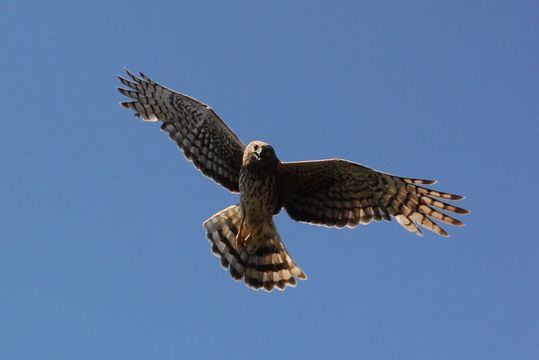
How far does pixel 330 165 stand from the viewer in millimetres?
11922

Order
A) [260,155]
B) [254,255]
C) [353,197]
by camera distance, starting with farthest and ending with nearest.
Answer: [254,255] < [353,197] < [260,155]

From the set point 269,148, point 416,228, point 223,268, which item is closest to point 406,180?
point 416,228

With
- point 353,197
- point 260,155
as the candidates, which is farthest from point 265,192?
point 353,197

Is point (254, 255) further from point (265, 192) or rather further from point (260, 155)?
point (260, 155)

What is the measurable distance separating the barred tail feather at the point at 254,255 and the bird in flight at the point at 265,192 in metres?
0.01

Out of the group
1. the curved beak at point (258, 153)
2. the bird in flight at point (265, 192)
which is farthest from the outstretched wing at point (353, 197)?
the curved beak at point (258, 153)

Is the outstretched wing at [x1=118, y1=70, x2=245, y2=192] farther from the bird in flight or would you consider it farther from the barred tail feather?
the barred tail feather

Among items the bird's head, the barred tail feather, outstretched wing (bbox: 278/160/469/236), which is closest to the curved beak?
the bird's head

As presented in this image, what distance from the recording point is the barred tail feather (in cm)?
1250

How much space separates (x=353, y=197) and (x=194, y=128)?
7.34ft

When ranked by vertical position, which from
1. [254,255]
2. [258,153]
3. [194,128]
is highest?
[194,128]

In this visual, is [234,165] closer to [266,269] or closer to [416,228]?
[266,269]

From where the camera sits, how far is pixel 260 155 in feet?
37.9

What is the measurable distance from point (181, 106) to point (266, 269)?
2.35 meters
